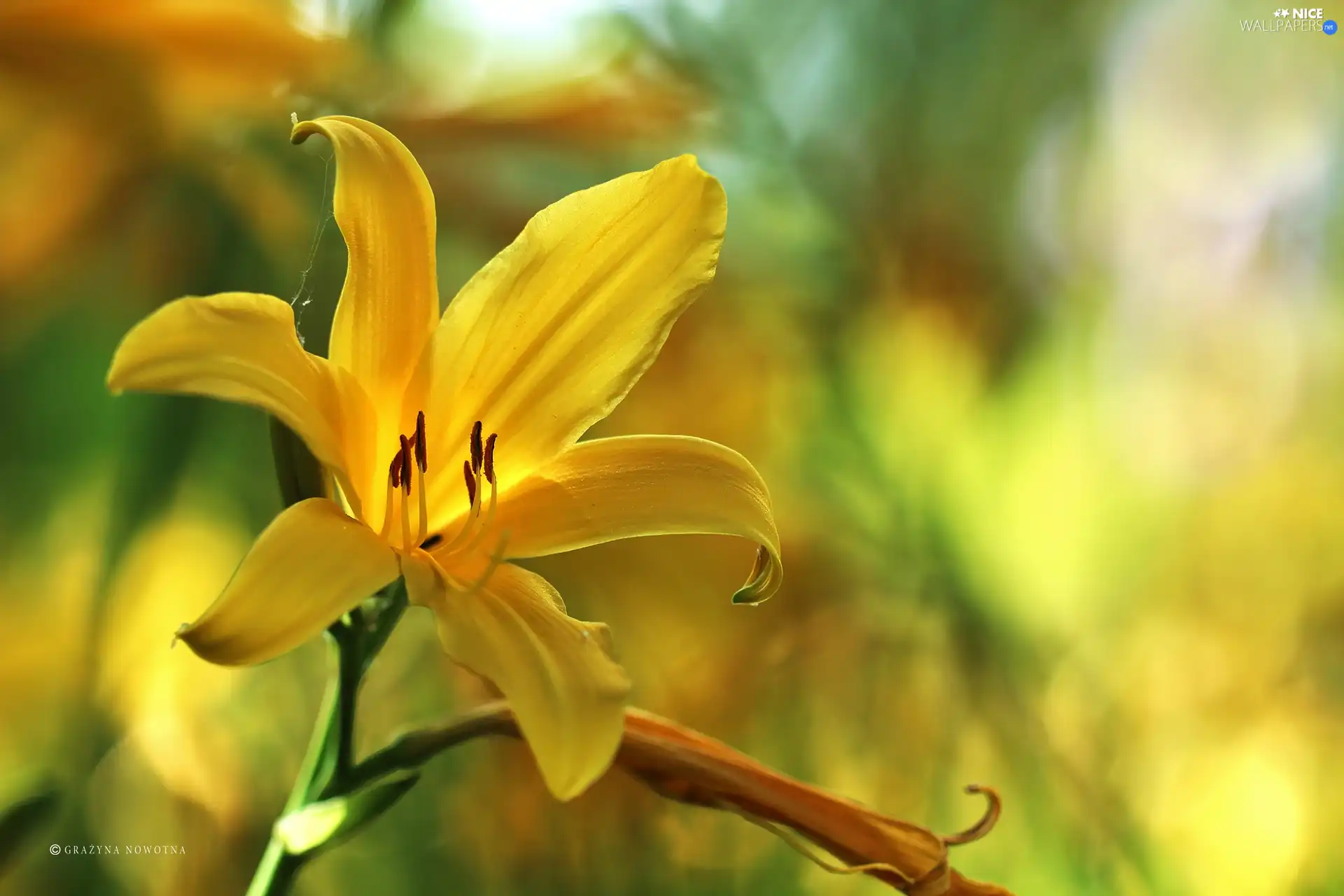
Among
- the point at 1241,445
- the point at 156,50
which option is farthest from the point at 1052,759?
the point at 156,50

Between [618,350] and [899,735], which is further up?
[618,350]

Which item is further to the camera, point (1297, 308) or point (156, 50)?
point (1297, 308)

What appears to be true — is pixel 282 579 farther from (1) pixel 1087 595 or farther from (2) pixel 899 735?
(1) pixel 1087 595

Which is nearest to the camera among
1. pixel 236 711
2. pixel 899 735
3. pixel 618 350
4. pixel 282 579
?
pixel 282 579

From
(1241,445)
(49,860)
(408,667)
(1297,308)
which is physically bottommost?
(49,860)

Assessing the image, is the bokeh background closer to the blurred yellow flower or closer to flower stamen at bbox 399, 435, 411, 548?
the blurred yellow flower
